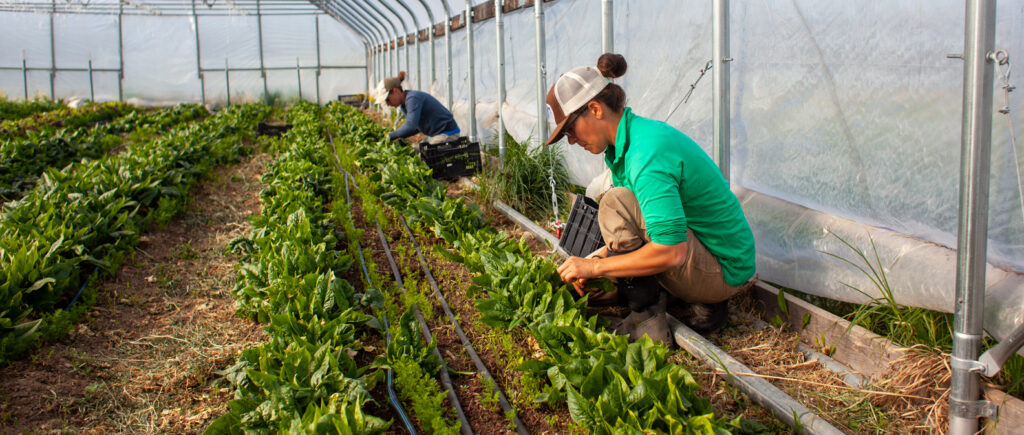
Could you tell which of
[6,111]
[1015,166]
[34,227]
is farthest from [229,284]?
[6,111]

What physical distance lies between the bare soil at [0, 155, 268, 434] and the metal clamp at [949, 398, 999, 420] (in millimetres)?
2999

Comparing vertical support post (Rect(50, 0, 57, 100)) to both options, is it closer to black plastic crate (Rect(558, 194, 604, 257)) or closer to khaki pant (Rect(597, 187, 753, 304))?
black plastic crate (Rect(558, 194, 604, 257))

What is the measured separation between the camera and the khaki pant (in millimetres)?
3174

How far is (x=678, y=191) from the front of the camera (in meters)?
2.97

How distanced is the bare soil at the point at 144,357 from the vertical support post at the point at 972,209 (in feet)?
9.89

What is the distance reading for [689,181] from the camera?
3049 mm

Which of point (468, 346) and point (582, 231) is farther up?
point (582, 231)

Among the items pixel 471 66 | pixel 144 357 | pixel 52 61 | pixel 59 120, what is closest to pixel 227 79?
pixel 52 61

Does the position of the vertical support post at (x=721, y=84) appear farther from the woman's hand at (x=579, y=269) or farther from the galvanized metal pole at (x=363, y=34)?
the galvanized metal pole at (x=363, y=34)

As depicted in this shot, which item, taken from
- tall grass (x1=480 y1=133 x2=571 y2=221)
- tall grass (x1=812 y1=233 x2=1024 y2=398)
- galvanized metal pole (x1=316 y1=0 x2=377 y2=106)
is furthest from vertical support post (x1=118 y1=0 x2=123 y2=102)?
tall grass (x1=812 y1=233 x2=1024 y2=398)

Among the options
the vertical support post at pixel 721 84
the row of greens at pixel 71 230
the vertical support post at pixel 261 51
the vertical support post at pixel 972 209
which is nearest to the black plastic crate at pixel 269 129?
the row of greens at pixel 71 230

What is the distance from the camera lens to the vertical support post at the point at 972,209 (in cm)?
222

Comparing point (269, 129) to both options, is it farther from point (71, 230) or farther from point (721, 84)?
point (721, 84)

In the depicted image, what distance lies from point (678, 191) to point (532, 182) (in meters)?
3.32
